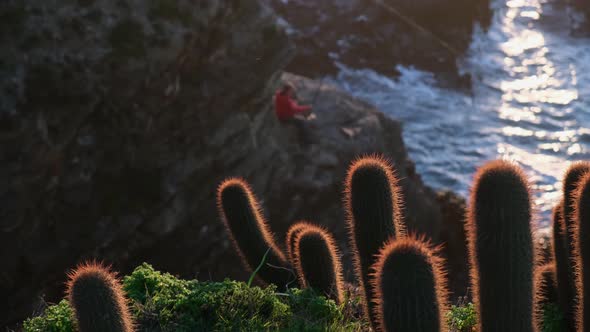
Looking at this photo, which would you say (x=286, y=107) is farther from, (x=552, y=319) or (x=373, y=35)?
(x=373, y=35)

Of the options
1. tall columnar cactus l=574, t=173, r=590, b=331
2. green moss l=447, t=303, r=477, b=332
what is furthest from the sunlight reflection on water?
tall columnar cactus l=574, t=173, r=590, b=331

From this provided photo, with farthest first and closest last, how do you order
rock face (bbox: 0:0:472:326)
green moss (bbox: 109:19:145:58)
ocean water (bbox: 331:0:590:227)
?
ocean water (bbox: 331:0:590:227), green moss (bbox: 109:19:145:58), rock face (bbox: 0:0:472:326)

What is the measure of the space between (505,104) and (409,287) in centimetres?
Result: 2375

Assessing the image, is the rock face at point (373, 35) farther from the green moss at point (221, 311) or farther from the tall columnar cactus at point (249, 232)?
the green moss at point (221, 311)

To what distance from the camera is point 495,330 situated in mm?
4840

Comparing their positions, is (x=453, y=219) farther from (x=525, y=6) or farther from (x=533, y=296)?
(x=525, y=6)

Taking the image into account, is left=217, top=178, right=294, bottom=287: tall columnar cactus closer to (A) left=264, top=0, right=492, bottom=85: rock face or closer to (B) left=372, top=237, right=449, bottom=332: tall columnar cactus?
(B) left=372, top=237, right=449, bottom=332: tall columnar cactus

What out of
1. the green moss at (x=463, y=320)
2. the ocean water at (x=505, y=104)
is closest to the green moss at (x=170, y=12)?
the green moss at (x=463, y=320)

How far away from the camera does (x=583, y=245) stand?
16.8ft

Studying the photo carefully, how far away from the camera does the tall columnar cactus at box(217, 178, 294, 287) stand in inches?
266

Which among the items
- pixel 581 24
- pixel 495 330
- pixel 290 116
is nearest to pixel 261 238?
pixel 495 330

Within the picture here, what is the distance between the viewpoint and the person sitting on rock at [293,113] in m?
15.9

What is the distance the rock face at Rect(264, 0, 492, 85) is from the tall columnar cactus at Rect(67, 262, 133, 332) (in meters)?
22.8

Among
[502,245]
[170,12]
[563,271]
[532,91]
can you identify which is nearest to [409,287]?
[502,245]
